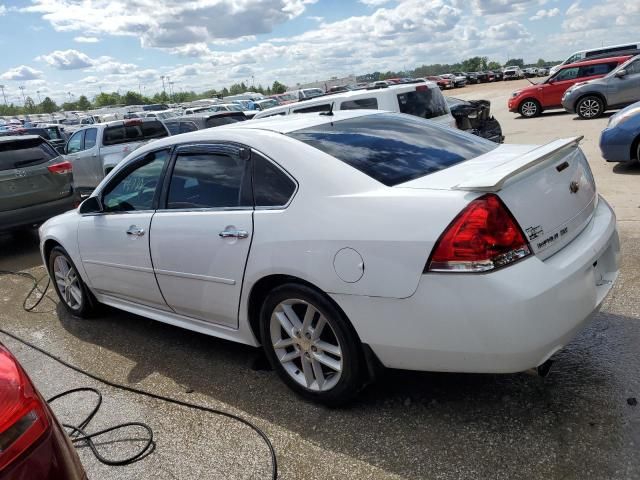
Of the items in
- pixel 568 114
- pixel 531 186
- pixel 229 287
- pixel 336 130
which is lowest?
pixel 568 114

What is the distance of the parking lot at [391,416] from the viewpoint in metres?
2.49

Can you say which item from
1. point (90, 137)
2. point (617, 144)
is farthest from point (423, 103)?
point (90, 137)

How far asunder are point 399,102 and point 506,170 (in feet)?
21.1

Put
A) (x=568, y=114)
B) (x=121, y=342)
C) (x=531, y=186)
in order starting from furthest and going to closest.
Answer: (x=568, y=114), (x=121, y=342), (x=531, y=186)

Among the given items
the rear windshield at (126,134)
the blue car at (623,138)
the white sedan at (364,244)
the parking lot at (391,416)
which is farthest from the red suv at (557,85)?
the white sedan at (364,244)

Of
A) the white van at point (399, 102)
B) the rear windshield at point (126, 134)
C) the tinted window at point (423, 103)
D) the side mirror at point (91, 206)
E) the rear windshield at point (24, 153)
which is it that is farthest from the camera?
the rear windshield at point (126, 134)

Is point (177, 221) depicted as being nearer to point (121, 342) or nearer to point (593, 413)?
point (121, 342)

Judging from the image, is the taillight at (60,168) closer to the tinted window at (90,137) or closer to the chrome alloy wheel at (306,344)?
the tinted window at (90,137)

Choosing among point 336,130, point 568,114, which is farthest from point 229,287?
point 568,114

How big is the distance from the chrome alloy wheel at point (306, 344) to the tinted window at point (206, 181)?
0.73 meters

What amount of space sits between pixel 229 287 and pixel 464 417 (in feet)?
4.83

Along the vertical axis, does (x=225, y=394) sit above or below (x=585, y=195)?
below

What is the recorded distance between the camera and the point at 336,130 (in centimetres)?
338

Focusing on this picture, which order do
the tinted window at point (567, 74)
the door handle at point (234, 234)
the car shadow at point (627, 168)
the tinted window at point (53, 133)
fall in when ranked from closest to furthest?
the door handle at point (234, 234)
the car shadow at point (627, 168)
the tinted window at point (567, 74)
the tinted window at point (53, 133)
